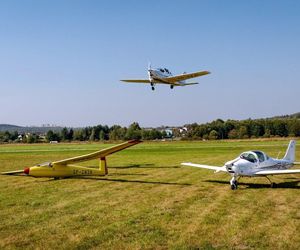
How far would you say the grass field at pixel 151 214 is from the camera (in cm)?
908

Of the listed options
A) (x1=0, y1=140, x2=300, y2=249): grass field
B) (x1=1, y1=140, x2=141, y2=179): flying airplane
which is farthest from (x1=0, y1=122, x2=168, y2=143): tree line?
(x1=0, y1=140, x2=300, y2=249): grass field

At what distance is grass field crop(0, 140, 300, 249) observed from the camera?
357 inches

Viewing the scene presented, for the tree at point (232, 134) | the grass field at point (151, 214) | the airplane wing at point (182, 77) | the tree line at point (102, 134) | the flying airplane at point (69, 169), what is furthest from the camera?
the tree line at point (102, 134)

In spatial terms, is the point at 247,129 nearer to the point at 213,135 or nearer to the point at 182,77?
the point at 213,135

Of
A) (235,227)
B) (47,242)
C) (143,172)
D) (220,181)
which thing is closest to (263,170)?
(220,181)

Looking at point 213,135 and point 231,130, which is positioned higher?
point 231,130

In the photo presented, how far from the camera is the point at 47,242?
9156 mm

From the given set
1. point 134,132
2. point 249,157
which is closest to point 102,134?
point 134,132

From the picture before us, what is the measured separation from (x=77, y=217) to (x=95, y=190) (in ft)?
17.6

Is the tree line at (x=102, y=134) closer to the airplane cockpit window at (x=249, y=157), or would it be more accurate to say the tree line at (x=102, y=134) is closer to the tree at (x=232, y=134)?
the tree at (x=232, y=134)

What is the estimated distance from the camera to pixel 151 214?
39.0 feet

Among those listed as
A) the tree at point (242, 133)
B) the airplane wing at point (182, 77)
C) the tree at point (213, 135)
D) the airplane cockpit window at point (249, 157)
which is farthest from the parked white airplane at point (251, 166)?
the tree at point (242, 133)

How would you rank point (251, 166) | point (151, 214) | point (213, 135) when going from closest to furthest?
point (151, 214) < point (251, 166) < point (213, 135)

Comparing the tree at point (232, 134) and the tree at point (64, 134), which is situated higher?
the tree at point (64, 134)
